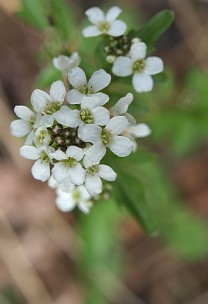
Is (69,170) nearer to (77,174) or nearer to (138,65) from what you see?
(77,174)

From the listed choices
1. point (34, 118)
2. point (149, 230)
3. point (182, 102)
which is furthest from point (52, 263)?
point (34, 118)

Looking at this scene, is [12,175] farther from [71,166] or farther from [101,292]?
[71,166]

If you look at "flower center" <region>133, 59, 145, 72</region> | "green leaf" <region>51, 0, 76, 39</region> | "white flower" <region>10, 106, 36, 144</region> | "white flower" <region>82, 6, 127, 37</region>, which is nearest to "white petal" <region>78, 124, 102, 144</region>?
"white flower" <region>10, 106, 36, 144</region>

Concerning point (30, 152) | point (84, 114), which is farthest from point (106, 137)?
point (30, 152)

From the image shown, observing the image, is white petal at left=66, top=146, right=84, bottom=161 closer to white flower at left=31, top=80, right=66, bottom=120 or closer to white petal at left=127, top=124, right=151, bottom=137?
white flower at left=31, top=80, right=66, bottom=120

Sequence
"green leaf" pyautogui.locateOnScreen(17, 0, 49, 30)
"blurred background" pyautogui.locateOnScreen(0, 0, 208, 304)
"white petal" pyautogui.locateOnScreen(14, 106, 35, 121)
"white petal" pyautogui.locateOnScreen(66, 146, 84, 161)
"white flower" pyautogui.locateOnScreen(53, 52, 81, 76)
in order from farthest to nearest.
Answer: "blurred background" pyautogui.locateOnScreen(0, 0, 208, 304), "green leaf" pyautogui.locateOnScreen(17, 0, 49, 30), "white flower" pyautogui.locateOnScreen(53, 52, 81, 76), "white petal" pyautogui.locateOnScreen(14, 106, 35, 121), "white petal" pyautogui.locateOnScreen(66, 146, 84, 161)

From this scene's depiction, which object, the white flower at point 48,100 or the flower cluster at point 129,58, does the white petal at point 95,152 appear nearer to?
the white flower at point 48,100

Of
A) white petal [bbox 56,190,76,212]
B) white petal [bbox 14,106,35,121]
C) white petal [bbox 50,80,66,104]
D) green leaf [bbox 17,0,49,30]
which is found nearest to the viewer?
white petal [bbox 50,80,66,104]
